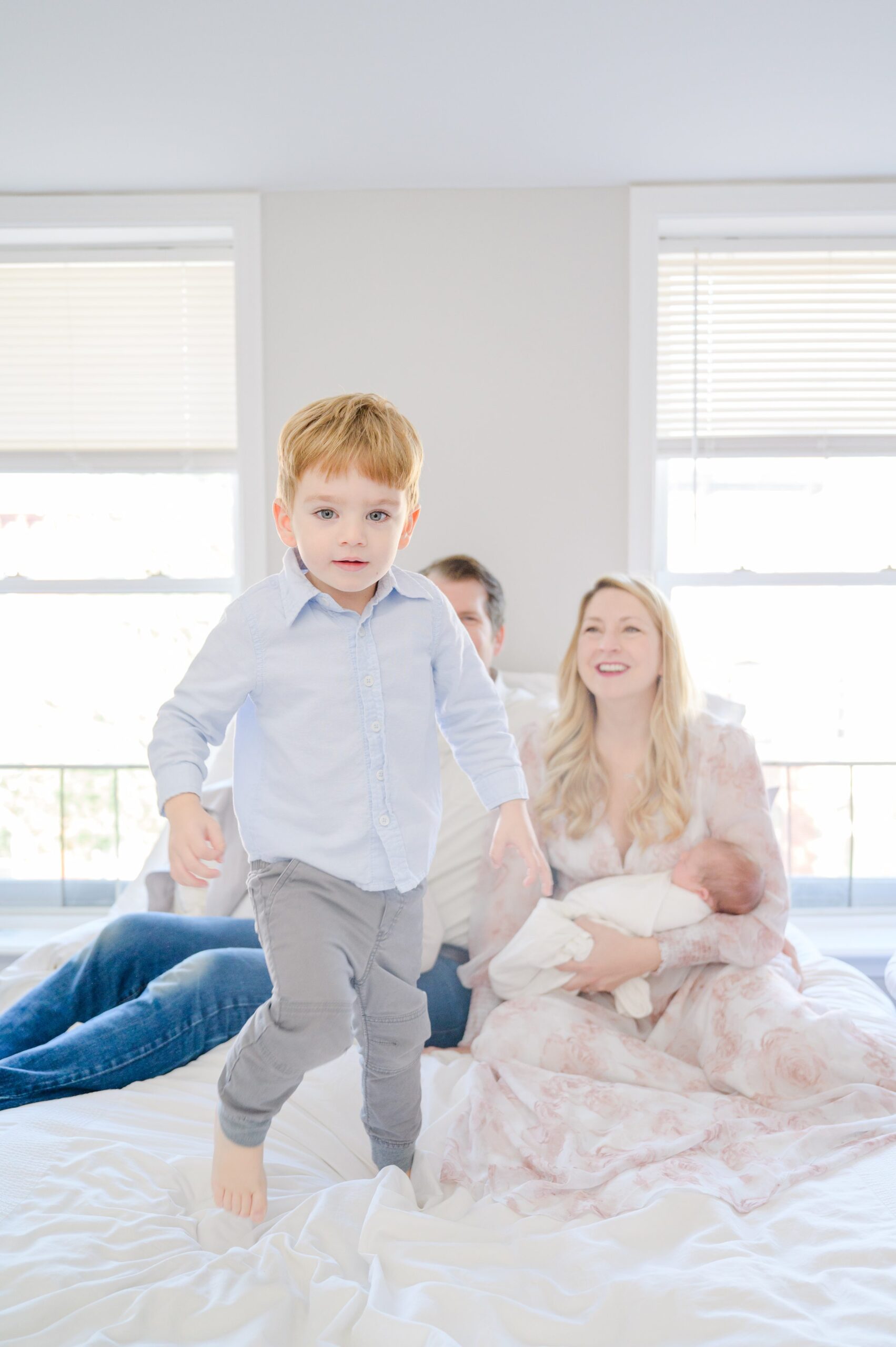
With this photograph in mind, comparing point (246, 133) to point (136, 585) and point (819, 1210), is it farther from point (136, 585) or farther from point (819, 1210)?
point (819, 1210)

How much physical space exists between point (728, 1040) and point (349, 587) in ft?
3.38

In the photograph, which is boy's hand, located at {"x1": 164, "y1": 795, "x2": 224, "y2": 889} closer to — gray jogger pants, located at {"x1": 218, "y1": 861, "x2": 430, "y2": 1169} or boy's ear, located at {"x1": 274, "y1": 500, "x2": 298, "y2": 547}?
gray jogger pants, located at {"x1": 218, "y1": 861, "x2": 430, "y2": 1169}

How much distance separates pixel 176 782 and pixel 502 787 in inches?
18.4

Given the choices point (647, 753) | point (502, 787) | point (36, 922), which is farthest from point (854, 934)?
point (36, 922)

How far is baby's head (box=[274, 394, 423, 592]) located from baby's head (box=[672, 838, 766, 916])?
2.99 feet

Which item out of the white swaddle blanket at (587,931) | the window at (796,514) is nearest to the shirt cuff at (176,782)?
the white swaddle blanket at (587,931)

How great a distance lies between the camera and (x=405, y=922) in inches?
52.9

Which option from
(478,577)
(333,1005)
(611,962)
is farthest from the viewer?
(478,577)

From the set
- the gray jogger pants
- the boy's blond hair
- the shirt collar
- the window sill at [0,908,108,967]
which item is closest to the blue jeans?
the gray jogger pants

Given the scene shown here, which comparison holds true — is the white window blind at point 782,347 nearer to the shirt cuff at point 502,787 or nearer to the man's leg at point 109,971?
the shirt cuff at point 502,787

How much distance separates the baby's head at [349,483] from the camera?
47.6 inches

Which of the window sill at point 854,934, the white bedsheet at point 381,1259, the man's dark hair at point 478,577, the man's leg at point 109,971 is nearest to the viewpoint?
the white bedsheet at point 381,1259

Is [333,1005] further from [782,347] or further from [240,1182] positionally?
[782,347]

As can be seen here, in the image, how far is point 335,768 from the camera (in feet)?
4.24
